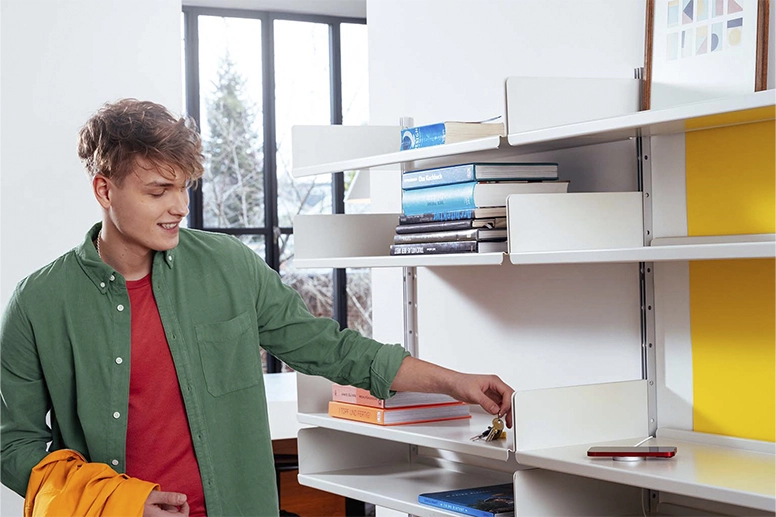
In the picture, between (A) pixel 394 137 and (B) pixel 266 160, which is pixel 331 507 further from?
(B) pixel 266 160

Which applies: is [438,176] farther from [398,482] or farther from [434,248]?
[398,482]

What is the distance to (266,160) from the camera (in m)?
6.20

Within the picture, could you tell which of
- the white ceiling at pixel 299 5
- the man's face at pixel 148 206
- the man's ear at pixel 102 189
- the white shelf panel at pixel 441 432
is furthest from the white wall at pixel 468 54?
the white ceiling at pixel 299 5

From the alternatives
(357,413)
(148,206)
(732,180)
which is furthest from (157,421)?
(732,180)

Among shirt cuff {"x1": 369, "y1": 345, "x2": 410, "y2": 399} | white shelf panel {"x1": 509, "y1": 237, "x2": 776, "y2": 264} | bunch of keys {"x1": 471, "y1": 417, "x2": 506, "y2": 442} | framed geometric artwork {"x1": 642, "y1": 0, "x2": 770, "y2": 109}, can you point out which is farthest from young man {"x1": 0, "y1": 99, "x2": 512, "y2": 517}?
framed geometric artwork {"x1": 642, "y1": 0, "x2": 770, "y2": 109}

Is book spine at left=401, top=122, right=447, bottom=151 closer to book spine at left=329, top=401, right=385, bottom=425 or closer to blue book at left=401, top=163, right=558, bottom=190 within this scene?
blue book at left=401, top=163, right=558, bottom=190

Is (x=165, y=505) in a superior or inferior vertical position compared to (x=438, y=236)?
inferior

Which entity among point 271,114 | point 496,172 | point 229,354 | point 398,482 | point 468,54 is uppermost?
point 271,114

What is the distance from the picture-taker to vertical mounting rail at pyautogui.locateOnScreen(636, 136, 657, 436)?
6.68 feet

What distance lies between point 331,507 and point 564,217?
97.5 inches

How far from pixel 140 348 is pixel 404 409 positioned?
799 millimetres

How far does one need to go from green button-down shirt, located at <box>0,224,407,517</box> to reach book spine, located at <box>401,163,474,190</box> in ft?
1.46

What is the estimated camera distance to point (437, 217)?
225cm

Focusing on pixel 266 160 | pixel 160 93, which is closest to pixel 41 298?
pixel 160 93
